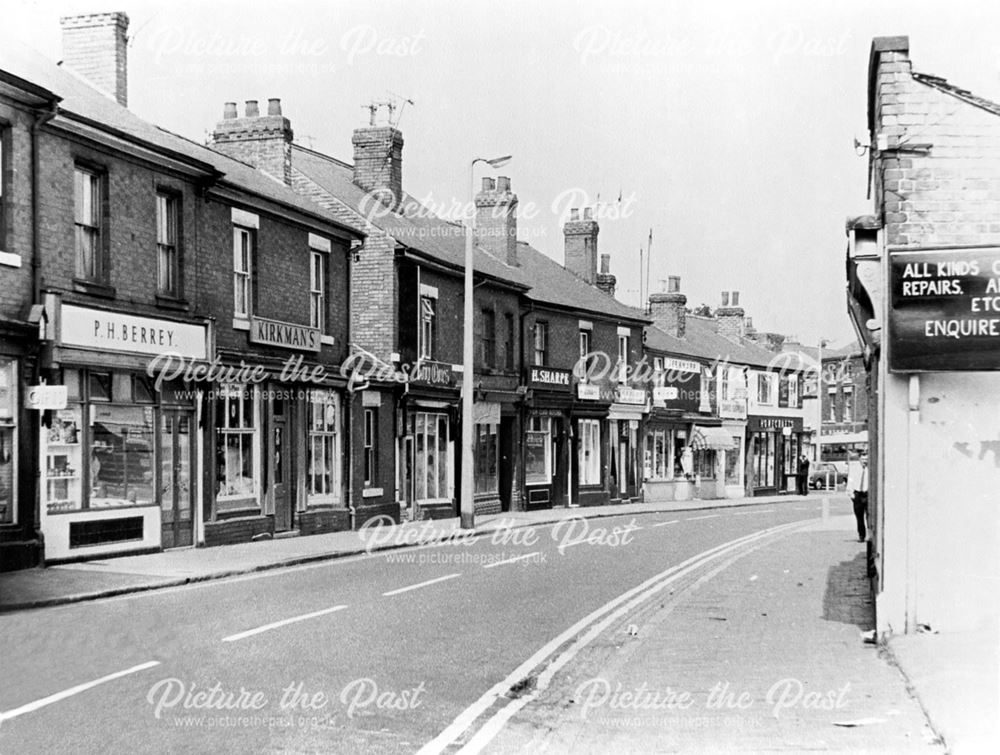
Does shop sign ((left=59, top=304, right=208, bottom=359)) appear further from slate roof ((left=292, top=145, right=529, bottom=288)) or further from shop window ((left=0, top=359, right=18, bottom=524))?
slate roof ((left=292, top=145, right=529, bottom=288))

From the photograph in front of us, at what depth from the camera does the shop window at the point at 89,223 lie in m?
18.3

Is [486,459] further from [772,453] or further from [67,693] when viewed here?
[772,453]

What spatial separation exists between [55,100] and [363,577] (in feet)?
27.0

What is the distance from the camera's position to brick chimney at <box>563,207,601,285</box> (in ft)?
159

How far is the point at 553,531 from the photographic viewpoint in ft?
92.9

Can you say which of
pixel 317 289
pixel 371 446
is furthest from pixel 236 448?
pixel 371 446

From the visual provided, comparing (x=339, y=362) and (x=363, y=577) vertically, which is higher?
(x=339, y=362)

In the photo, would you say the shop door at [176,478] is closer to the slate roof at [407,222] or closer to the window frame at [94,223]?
the window frame at [94,223]

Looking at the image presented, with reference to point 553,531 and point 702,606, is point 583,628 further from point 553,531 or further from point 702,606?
point 553,531

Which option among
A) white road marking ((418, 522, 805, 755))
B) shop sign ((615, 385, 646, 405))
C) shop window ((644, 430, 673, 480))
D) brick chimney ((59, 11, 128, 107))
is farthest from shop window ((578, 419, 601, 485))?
white road marking ((418, 522, 805, 755))

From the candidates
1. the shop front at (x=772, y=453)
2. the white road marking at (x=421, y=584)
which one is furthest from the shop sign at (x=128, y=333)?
the shop front at (x=772, y=453)

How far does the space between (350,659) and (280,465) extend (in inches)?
569

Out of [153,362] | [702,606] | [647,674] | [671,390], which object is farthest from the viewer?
[671,390]

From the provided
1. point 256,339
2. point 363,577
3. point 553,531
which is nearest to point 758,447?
point 553,531
